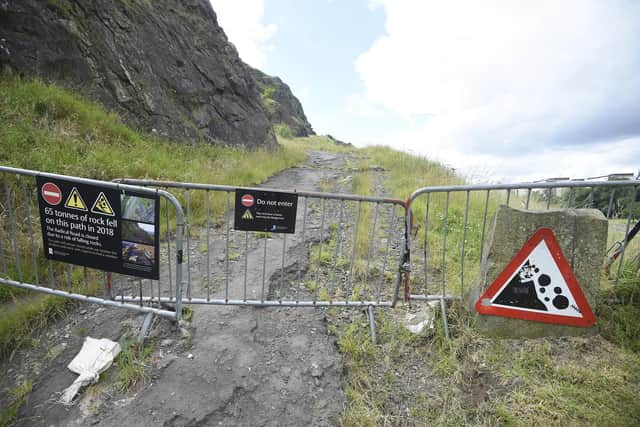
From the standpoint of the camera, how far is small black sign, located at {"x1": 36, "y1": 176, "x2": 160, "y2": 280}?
8.98 ft

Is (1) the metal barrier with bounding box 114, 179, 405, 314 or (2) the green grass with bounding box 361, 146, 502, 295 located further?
(2) the green grass with bounding box 361, 146, 502, 295

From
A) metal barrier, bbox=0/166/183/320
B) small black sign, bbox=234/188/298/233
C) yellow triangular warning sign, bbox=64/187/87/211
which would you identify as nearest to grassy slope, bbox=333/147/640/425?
small black sign, bbox=234/188/298/233

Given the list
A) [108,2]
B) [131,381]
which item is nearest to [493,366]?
[131,381]

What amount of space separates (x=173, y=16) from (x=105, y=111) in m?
6.16

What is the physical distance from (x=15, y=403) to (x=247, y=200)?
2379mm

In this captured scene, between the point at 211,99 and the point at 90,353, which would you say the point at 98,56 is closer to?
the point at 211,99

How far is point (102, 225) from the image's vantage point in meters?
2.80

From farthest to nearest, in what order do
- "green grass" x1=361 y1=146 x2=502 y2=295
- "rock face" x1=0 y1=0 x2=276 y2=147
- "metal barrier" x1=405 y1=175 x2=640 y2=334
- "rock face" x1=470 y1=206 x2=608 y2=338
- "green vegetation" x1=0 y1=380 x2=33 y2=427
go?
"rock face" x1=0 y1=0 x2=276 y2=147 → "green grass" x1=361 y1=146 x2=502 y2=295 → "metal barrier" x1=405 y1=175 x2=640 y2=334 → "rock face" x1=470 y1=206 x2=608 y2=338 → "green vegetation" x1=0 y1=380 x2=33 y2=427

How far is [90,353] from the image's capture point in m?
2.64

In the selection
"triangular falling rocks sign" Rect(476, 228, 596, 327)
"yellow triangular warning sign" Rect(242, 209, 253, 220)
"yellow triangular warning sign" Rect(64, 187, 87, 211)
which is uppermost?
"yellow triangular warning sign" Rect(64, 187, 87, 211)

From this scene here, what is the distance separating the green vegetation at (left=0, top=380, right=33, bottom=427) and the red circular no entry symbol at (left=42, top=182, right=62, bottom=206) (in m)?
1.55

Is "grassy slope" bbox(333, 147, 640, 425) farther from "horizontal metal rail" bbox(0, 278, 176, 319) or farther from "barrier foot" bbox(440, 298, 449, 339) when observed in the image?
"horizontal metal rail" bbox(0, 278, 176, 319)

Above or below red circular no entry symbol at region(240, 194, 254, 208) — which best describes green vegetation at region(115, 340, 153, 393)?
below

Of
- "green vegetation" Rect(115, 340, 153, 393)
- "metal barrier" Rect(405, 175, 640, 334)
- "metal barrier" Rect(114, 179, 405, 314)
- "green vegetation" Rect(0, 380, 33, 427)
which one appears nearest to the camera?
"green vegetation" Rect(0, 380, 33, 427)
